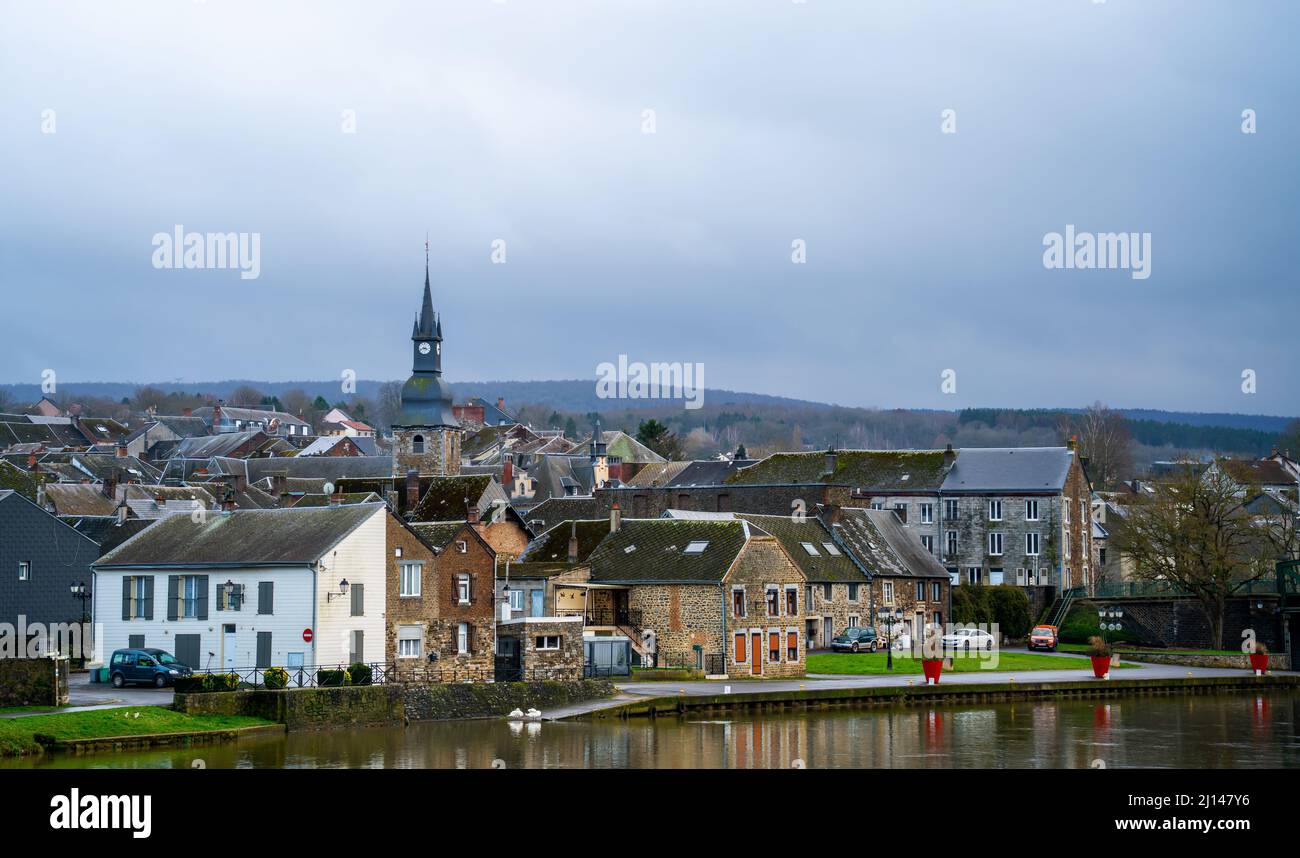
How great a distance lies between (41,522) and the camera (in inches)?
2616

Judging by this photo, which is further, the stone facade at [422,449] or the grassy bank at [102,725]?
the stone facade at [422,449]

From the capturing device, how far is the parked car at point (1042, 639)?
297 feet

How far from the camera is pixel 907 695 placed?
62062 millimetres

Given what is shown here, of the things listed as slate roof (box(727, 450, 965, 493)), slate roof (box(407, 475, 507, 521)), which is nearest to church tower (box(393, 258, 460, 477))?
slate roof (box(727, 450, 965, 493))

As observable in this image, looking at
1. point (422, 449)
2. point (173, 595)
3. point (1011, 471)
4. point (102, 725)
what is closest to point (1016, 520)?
point (1011, 471)

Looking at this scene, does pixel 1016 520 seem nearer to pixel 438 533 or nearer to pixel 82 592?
pixel 438 533

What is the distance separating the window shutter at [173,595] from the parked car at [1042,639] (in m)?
48.0

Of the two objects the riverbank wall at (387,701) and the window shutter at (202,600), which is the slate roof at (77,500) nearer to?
the window shutter at (202,600)

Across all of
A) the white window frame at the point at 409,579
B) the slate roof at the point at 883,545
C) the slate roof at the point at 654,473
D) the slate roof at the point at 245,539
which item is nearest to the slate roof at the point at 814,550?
the slate roof at the point at 883,545

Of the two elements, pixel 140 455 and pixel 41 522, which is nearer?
pixel 41 522
